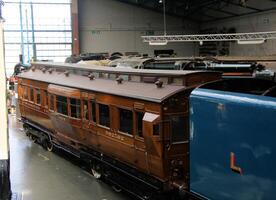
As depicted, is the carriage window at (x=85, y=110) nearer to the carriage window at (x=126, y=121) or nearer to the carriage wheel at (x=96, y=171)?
the carriage wheel at (x=96, y=171)

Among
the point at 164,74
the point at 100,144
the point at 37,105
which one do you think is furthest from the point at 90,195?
the point at 37,105

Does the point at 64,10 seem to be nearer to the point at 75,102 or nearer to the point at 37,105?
the point at 37,105

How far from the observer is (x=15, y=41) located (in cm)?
3328

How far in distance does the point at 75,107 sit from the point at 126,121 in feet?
9.20

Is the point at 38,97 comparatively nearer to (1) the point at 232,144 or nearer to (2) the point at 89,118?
(2) the point at 89,118

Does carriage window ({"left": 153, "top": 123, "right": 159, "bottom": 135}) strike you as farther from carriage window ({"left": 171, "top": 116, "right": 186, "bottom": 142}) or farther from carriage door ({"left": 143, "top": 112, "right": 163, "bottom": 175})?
carriage window ({"left": 171, "top": 116, "right": 186, "bottom": 142})

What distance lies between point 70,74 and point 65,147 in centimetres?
230

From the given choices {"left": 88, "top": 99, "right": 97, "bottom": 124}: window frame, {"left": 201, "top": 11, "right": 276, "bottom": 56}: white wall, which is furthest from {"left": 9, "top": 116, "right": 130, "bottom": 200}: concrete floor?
{"left": 201, "top": 11, "right": 276, "bottom": 56}: white wall

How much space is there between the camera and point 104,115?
931 centimetres

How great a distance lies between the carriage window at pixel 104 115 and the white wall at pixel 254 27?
21.5 m

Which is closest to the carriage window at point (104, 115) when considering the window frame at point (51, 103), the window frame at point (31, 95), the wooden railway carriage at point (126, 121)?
the wooden railway carriage at point (126, 121)

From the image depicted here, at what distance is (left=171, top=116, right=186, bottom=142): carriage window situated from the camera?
7255 millimetres

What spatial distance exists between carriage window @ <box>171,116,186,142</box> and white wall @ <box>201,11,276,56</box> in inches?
891

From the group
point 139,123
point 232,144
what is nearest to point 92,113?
point 139,123
